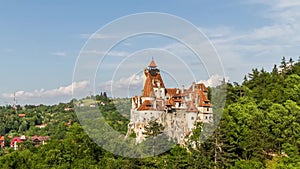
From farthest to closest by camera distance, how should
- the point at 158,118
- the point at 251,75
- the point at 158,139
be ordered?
the point at 251,75
the point at 158,118
the point at 158,139

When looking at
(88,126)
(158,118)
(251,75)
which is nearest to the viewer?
→ (158,118)

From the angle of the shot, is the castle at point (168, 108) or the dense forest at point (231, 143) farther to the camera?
the castle at point (168, 108)

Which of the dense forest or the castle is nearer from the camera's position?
the dense forest

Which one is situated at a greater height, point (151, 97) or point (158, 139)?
point (151, 97)

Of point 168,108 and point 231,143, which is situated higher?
point 168,108

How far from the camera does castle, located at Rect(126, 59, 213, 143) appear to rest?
24.9 m

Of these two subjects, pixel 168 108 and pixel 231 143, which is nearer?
pixel 231 143

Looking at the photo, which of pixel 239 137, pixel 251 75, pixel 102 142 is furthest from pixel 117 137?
pixel 251 75

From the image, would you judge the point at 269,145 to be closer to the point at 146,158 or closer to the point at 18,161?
the point at 146,158

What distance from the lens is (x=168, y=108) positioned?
2572 centimetres

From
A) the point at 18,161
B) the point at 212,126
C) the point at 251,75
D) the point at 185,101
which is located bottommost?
the point at 18,161

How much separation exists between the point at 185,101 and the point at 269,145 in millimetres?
6459

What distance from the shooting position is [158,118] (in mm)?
25125

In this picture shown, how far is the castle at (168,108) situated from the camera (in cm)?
2491
